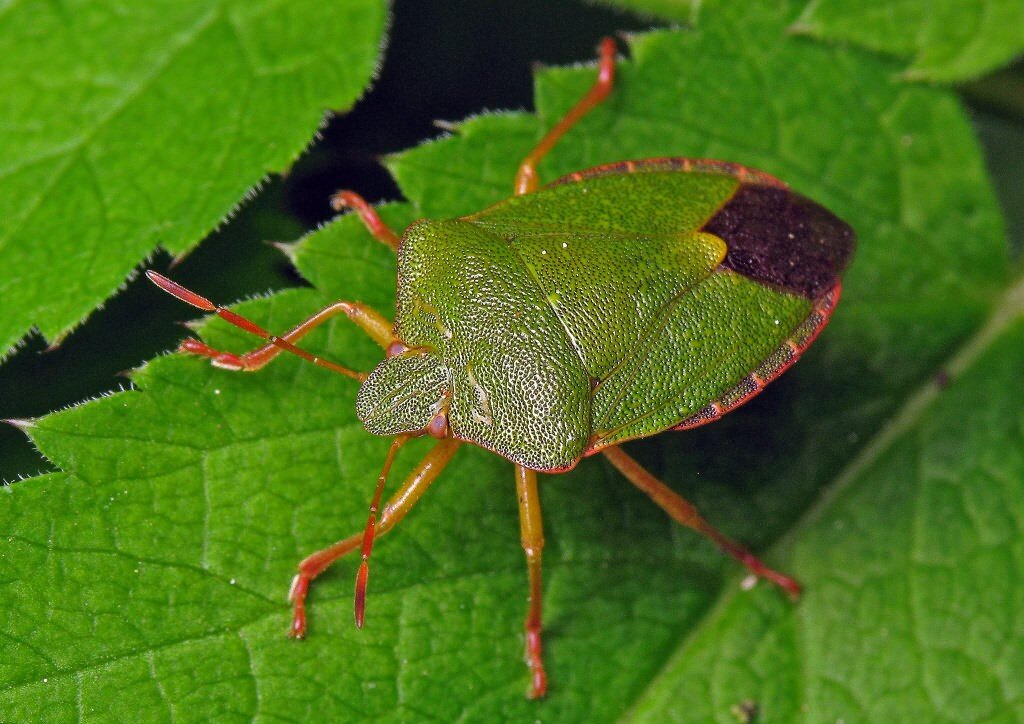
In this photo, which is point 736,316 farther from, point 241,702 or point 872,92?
point 241,702

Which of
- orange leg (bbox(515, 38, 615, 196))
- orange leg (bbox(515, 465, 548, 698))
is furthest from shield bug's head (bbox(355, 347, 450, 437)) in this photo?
orange leg (bbox(515, 38, 615, 196))

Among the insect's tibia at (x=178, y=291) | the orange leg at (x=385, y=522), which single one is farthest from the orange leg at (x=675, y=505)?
the insect's tibia at (x=178, y=291)

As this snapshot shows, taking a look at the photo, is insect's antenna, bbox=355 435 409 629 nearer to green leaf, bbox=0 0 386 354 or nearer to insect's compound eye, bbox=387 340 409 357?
insect's compound eye, bbox=387 340 409 357

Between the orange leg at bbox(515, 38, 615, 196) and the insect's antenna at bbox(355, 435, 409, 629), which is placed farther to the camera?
the orange leg at bbox(515, 38, 615, 196)

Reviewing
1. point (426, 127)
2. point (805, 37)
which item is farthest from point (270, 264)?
point (805, 37)

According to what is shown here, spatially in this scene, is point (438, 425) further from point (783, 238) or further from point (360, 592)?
point (783, 238)

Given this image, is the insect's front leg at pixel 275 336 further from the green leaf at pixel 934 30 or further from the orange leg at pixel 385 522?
the green leaf at pixel 934 30
